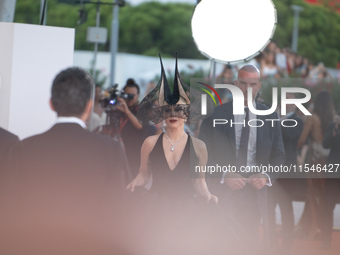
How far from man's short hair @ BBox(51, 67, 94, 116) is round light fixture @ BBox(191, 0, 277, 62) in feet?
7.17

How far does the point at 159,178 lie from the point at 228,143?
0.55 m

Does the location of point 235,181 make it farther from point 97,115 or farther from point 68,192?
point 97,115

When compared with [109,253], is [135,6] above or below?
above

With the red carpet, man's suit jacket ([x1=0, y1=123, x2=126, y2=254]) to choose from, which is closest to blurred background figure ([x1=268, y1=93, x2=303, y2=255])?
the red carpet

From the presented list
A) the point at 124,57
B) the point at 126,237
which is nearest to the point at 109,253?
the point at 126,237

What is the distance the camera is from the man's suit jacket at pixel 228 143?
5.31 metres

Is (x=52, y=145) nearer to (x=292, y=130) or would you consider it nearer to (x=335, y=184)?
(x=292, y=130)

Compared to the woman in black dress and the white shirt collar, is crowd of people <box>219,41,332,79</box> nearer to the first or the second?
the woman in black dress

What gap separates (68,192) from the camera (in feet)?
12.0

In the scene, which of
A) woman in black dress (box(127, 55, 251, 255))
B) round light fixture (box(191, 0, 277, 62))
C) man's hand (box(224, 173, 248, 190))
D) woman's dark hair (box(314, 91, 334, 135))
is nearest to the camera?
woman in black dress (box(127, 55, 251, 255))

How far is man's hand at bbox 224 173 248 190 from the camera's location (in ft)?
17.3

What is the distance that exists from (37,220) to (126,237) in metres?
0.48

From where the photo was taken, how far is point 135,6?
1975 inches

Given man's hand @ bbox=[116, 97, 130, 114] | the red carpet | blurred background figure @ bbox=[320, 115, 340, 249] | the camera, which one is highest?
the camera
